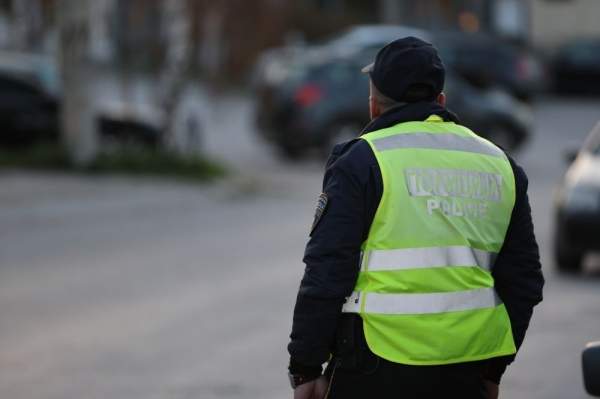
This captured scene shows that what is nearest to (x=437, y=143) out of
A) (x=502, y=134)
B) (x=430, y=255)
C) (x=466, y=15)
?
(x=430, y=255)

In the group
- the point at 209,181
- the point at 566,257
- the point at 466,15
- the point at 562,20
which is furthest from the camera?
the point at 466,15

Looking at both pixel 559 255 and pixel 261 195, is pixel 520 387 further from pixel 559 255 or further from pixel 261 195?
pixel 261 195

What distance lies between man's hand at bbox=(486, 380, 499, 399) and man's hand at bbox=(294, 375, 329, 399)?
1.59 feet

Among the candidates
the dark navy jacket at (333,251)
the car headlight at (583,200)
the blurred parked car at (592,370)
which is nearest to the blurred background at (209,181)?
the car headlight at (583,200)

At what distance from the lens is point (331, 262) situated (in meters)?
3.91

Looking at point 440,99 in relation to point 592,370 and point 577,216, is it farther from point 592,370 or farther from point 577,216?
point 577,216

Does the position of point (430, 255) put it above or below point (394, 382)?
above

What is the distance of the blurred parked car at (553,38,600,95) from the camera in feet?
117

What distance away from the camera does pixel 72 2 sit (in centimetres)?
2033

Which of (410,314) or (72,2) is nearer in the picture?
(410,314)

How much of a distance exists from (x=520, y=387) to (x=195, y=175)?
495 inches

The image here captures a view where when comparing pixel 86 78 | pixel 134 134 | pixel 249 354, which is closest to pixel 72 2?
pixel 86 78

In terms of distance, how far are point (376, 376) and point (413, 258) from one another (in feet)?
1.09

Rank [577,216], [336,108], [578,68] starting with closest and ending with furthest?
[577,216] < [336,108] < [578,68]
